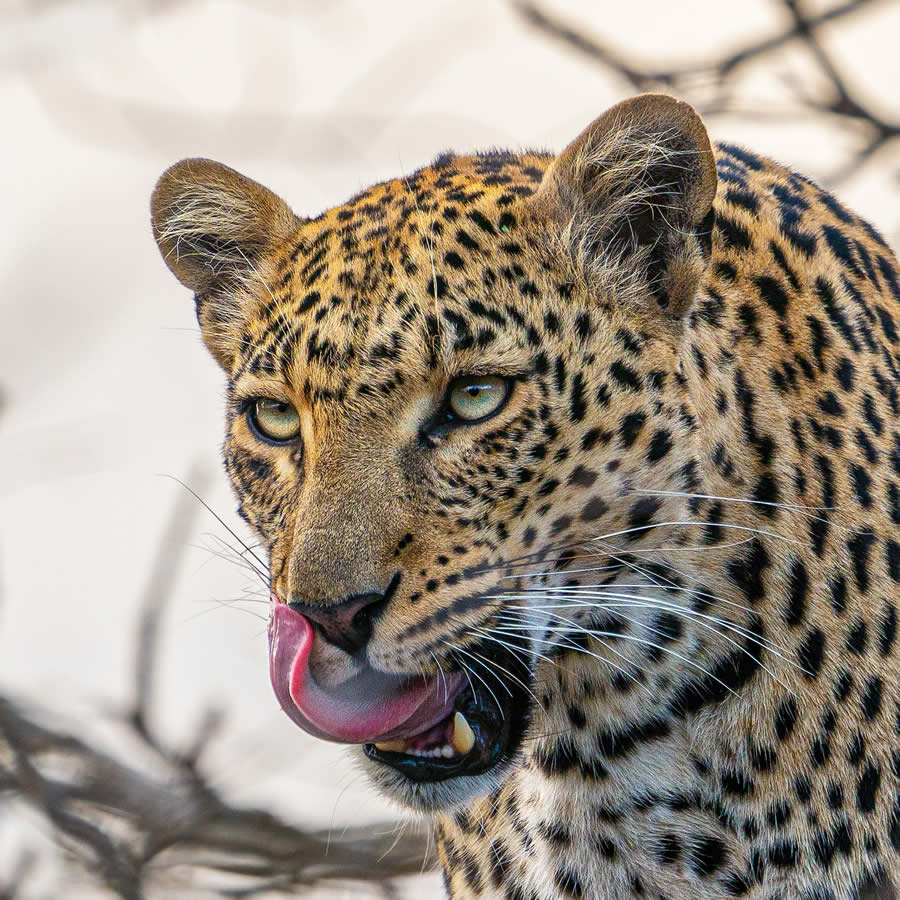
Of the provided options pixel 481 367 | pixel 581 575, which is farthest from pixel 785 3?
pixel 581 575

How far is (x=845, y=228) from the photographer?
5.48 m

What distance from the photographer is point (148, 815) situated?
3641 mm

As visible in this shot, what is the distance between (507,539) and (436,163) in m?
1.76

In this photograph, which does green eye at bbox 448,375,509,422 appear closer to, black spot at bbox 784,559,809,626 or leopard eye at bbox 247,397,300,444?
leopard eye at bbox 247,397,300,444

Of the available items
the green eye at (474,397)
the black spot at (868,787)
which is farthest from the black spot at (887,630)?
the green eye at (474,397)

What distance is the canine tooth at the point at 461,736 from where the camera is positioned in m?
4.43

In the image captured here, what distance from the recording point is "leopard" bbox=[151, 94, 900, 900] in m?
4.24

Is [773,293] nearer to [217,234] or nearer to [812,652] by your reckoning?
[812,652]

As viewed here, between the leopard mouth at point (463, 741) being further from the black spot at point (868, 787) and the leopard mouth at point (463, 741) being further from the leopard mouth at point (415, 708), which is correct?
the black spot at point (868, 787)

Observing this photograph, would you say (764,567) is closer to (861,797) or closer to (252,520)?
(861,797)

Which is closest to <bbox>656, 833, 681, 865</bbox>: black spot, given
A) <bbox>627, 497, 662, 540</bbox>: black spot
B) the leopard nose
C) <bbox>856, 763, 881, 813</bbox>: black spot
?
<bbox>856, 763, 881, 813</bbox>: black spot

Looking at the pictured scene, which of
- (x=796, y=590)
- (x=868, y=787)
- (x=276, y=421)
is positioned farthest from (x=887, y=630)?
(x=276, y=421)

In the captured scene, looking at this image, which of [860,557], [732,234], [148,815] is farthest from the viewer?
[732,234]

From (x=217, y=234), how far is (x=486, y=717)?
2081 millimetres
